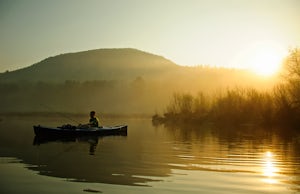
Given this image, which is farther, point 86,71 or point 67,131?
point 86,71

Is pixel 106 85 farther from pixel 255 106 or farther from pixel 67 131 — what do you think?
pixel 67 131

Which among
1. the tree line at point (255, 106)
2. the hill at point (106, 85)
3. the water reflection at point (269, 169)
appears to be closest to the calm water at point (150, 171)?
the water reflection at point (269, 169)

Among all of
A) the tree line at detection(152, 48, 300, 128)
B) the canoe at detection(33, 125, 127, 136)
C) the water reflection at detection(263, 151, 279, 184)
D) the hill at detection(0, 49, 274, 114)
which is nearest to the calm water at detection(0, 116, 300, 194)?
the water reflection at detection(263, 151, 279, 184)

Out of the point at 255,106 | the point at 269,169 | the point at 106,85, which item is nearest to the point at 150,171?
the point at 269,169

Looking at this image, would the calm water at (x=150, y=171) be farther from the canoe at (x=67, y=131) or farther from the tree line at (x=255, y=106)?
the tree line at (x=255, y=106)

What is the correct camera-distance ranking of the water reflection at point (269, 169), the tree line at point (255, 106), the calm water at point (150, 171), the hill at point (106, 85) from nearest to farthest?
the calm water at point (150, 171)
the water reflection at point (269, 169)
the tree line at point (255, 106)
the hill at point (106, 85)

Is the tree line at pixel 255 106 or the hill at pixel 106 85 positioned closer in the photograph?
the tree line at pixel 255 106

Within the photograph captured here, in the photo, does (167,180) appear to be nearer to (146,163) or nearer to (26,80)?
(146,163)

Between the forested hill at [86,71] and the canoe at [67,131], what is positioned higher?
the forested hill at [86,71]

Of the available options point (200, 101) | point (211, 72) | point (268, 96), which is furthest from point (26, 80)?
point (268, 96)

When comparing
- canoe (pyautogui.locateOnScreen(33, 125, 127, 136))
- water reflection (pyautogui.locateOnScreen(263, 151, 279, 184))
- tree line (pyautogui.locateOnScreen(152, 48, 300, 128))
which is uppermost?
tree line (pyautogui.locateOnScreen(152, 48, 300, 128))

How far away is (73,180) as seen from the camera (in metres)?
14.6

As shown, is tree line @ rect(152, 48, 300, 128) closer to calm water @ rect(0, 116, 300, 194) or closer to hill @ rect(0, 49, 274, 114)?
calm water @ rect(0, 116, 300, 194)

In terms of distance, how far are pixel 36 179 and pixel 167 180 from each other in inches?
158
